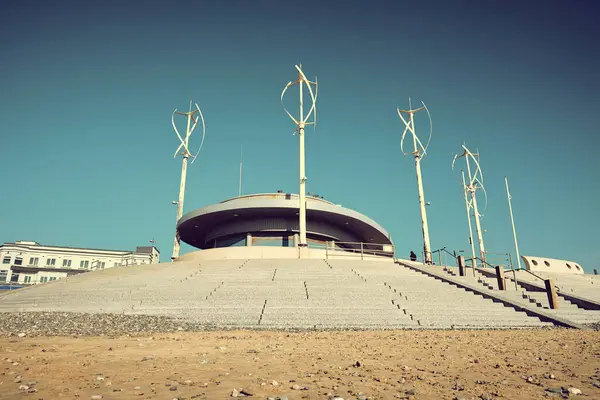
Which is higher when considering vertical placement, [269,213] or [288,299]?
[269,213]

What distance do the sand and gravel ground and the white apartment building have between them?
205 ft

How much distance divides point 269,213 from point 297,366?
1026 inches

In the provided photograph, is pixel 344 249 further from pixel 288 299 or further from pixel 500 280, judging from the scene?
pixel 288 299

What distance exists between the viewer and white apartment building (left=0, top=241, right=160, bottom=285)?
68.2 m

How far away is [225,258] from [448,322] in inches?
632

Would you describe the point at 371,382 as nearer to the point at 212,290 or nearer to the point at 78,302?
the point at 212,290

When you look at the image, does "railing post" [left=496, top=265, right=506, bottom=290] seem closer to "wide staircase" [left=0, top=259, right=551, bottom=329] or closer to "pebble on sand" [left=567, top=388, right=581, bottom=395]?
"wide staircase" [left=0, top=259, right=551, bottom=329]

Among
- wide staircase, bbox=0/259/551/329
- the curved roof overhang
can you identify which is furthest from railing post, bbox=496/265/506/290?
the curved roof overhang

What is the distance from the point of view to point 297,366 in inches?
246

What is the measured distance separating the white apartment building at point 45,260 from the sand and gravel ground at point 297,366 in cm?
6253

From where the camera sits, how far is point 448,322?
1161 cm

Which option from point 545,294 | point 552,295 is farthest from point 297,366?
point 545,294

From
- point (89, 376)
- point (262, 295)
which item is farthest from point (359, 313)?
point (89, 376)

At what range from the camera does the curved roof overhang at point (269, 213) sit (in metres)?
30.8
